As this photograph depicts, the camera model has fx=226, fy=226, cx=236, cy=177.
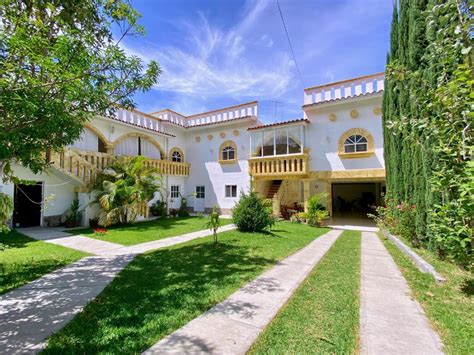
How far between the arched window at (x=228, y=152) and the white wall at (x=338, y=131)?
18.4ft

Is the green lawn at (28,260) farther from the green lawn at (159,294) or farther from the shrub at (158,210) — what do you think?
the shrub at (158,210)

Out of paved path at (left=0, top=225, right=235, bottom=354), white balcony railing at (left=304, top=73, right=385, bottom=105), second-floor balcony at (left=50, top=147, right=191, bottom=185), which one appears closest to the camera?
paved path at (left=0, top=225, right=235, bottom=354)

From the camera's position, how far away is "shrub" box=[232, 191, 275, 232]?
9.91 metres

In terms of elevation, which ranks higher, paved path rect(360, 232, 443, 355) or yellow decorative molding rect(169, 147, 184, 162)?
yellow decorative molding rect(169, 147, 184, 162)

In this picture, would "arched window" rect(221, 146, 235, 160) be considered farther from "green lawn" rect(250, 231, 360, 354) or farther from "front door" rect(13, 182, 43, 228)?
"green lawn" rect(250, 231, 360, 354)

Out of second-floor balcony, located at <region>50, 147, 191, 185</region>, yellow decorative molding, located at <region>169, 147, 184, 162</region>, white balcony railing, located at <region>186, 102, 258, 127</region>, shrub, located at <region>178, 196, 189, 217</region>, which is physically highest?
white balcony railing, located at <region>186, 102, 258, 127</region>

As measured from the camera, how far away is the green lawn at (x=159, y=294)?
106 inches

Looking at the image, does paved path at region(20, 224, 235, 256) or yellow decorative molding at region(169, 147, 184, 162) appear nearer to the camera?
paved path at region(20, 224, 235, 256)

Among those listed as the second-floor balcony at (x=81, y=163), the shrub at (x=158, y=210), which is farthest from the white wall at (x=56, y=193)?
the shrub at (x=158, y=210)

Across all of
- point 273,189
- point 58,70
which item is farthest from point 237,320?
point 273,189

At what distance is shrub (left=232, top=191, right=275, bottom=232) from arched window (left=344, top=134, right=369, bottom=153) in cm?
712

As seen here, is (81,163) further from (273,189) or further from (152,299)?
(273,189)

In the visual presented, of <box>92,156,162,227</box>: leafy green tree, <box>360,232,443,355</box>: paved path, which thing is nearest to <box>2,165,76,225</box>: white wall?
<box>92,156,162,227</box>: leafy green tree

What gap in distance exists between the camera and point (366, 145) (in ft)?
43.2
